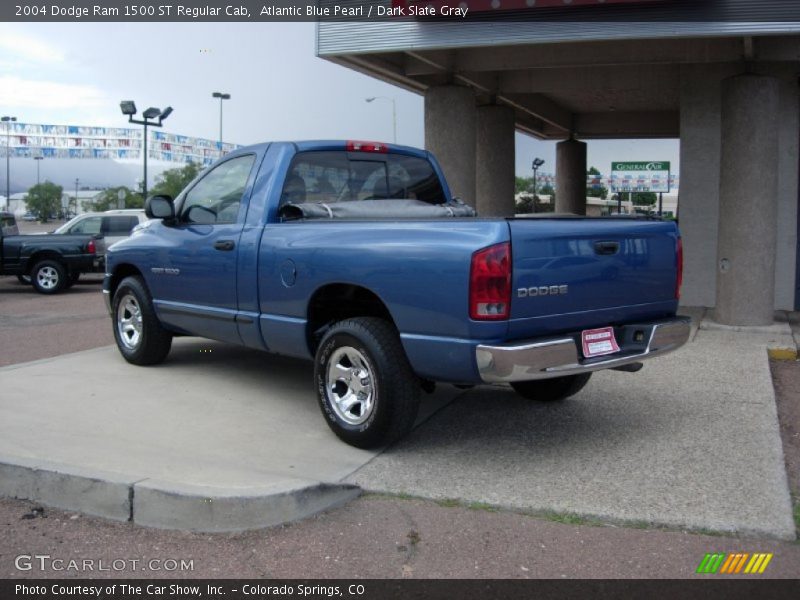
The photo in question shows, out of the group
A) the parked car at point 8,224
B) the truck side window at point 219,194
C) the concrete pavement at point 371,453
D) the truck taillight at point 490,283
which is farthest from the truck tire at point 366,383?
the parked car at point 8,224

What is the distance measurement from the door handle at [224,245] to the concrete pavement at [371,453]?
122 centimetres

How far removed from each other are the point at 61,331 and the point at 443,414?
6.98 meters

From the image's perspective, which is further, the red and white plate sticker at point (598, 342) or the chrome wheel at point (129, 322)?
the chrome wheel at point (129, 322)

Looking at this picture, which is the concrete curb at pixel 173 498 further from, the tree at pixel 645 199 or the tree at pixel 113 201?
the tree at pixel 113 201

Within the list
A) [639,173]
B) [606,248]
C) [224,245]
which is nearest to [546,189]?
[639,173]

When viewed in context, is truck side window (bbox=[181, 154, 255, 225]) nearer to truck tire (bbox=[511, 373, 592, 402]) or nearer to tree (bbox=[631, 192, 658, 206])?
truck tire (bbox=[511, 373, 592, 402])

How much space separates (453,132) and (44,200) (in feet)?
329

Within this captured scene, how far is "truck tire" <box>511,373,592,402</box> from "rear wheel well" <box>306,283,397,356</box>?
1.43 meters

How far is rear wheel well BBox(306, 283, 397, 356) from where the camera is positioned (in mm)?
5523

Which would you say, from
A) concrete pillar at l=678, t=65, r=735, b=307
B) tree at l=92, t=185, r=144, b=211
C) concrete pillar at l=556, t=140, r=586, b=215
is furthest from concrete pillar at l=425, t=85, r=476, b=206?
tree at l=92, t=185, r=144, b=211

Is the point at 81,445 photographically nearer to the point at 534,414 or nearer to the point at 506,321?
the point at 506,321

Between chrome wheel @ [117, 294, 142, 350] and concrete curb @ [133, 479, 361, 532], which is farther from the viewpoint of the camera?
chrome wheel @ [117, 294, 142, 350]

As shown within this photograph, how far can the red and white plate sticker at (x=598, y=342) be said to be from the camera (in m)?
5.02
